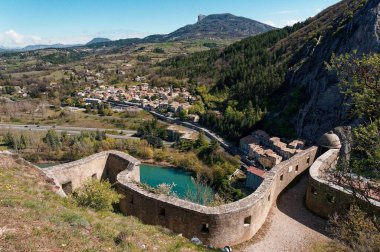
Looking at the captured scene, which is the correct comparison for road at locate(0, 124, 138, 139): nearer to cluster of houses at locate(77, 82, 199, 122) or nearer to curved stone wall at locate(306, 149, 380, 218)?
cluster of houses at locate(77, 82, 199, 122)

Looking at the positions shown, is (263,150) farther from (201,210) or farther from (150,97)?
(150,97)

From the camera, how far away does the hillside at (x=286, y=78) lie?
48.3 m

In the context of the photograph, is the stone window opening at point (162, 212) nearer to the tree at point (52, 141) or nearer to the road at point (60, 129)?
the tree at point (52, 141)

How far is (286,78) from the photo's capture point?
71938 mm

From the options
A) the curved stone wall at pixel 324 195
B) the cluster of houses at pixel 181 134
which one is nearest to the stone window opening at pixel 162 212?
the curved stone wall at pixel 324 195

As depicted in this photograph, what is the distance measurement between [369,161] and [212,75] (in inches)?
4086

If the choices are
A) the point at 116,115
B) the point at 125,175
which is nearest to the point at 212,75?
the point at 116,115

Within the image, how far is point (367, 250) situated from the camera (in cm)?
988

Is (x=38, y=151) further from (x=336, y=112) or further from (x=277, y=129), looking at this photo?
(x=336, y=112)

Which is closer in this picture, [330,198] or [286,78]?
[330,198]

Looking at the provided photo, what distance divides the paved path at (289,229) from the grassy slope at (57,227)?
13.2 ft

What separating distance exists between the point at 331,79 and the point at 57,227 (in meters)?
49.9

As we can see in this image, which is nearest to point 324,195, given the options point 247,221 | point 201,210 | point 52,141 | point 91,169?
point 247,221

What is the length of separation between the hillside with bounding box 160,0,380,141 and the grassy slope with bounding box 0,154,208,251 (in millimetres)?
A: 37422
